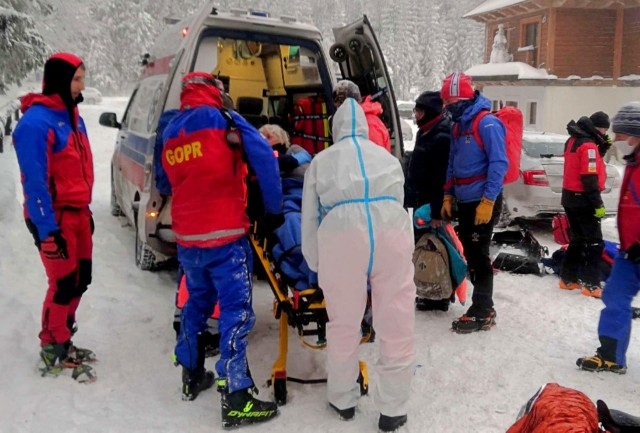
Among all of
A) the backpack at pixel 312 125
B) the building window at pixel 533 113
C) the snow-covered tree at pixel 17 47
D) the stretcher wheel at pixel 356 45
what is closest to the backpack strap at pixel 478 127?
the stretcher wheel at pixel 356 45

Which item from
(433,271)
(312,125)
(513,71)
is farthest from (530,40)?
(433,271)

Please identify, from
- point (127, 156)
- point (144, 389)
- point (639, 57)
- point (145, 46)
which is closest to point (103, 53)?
point (145, 46)

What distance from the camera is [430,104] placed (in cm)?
505

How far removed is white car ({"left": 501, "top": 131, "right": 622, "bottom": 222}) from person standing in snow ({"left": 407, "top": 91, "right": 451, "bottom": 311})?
3.52 meters

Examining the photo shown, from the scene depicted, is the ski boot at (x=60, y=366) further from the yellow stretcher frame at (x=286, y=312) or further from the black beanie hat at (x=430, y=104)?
the black beanie hat at (x=430, y=104)

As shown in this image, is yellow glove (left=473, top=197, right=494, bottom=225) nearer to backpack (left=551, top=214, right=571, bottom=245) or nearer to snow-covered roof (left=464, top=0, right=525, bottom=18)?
backpack (left=551, top=214, right=571, bottom=245)

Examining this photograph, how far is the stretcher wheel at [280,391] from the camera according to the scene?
364 centimetres

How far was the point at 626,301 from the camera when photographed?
398 cm

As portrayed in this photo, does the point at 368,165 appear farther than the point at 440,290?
No

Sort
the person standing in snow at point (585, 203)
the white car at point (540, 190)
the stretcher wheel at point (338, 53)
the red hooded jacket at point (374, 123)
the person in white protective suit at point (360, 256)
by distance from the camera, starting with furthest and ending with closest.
Result: the white car at point (540, 190) < the stretcher wheel at point (338, 53) < the person standing in snow at point (585, 203) < the red hooded jacket at point (374, 123) < the person in white protective suit at point (360, 256)

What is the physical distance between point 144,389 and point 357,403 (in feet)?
4.66

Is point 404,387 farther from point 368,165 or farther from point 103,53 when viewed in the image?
point 103,53

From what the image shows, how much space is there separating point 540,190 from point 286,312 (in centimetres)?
578

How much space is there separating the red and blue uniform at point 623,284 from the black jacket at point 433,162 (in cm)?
151
